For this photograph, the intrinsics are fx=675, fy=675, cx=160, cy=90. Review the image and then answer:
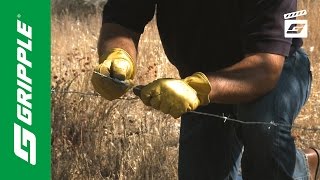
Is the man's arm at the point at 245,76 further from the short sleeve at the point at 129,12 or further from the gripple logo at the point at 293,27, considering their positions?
the short sleeve at the point at 129,12

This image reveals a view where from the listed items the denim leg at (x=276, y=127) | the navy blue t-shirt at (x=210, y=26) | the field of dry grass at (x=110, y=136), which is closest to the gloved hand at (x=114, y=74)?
the navy blue t-shirt at (x=210, y=26)

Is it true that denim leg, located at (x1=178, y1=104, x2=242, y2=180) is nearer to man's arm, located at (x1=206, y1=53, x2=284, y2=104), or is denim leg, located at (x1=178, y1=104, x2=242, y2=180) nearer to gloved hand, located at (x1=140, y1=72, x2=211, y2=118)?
man's arm, located at (x1=206, y1=53, x2=284, y2=104)

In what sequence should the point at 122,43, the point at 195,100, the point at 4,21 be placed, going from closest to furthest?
the point at 195,100
the point at 4,21
the point at 122,43

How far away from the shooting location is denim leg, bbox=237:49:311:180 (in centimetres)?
200

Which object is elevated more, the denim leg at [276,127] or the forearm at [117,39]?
the forearm at [117,39]

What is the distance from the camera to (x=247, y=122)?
79.0 inches

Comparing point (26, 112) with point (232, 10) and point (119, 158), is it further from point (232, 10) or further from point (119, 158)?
point (119, 158)

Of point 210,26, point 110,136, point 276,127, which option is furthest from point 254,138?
point 110,136

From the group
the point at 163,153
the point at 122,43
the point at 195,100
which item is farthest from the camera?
the point at 163,153

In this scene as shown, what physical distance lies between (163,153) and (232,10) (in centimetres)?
101

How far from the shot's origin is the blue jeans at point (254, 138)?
2.01 meters

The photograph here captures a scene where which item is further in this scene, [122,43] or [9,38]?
[122,43]

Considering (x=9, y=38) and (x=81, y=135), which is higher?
(x=9, y=38)

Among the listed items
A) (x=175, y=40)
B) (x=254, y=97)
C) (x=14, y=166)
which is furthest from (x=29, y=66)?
(x=254, y=97)
